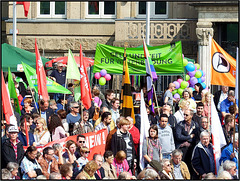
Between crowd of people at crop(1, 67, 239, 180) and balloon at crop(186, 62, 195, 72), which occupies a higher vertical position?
balloon at crop(186, 62, 195, 72)

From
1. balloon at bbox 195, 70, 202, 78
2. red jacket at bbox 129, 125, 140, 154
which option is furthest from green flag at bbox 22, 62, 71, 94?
balloon at bbox 195, 70, 202, 78

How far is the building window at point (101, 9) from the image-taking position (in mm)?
27094

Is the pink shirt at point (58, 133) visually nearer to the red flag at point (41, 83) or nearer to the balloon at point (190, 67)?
the red flag at point (41, 83)

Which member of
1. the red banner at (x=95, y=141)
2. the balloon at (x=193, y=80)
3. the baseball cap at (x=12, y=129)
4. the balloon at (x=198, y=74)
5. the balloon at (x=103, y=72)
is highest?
the balloon at (x=103, y=72)

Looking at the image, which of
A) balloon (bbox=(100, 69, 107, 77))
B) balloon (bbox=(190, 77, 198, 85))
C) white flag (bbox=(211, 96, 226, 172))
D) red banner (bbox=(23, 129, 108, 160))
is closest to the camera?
white flag (bbox=(211, 96, 226, 172))

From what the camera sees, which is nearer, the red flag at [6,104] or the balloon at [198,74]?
the red flag at [6,104]

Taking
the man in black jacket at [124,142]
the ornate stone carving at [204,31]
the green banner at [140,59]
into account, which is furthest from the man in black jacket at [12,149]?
the ornate stone carving at [204,31]

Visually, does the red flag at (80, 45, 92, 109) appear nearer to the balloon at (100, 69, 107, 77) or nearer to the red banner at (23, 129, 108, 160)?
the red banner at (23, 129, 108, 160)

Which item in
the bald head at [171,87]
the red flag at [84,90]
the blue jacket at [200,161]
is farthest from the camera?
the bald head at [171,87]

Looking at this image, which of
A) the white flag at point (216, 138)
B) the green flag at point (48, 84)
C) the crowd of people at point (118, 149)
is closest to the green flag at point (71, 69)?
the green flag at point (48, 84)

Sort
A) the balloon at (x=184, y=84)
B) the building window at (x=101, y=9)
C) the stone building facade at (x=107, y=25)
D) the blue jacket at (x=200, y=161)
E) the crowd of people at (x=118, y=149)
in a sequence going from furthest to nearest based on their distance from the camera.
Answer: the building window at (x=101, y=9) < the stone building facade at (x=107, y=25) < the balloon at (x=184, y=84) < the blue jacket at (x=200, y=161) < the crowd of people at (x=118, y=149)

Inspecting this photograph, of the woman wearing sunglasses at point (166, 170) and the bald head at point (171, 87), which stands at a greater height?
the bald head at point (171, 87)

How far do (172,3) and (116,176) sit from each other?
14.7m

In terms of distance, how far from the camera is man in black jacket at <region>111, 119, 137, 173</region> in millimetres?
12797
